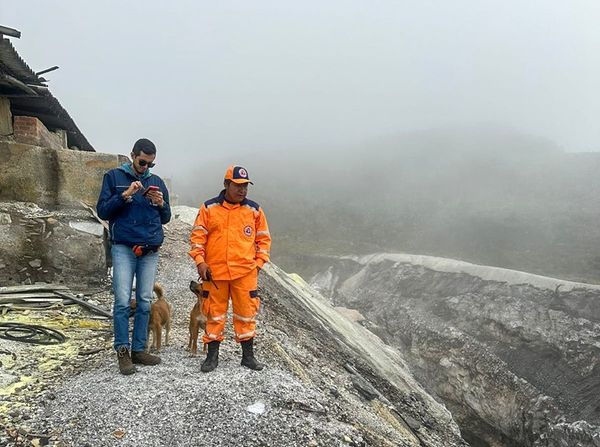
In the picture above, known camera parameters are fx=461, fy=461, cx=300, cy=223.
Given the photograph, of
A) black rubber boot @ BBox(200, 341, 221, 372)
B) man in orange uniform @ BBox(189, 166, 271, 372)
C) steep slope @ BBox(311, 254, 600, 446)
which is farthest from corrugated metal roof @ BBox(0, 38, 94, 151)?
steep slope @ BBox(311, 254, 600, 446)

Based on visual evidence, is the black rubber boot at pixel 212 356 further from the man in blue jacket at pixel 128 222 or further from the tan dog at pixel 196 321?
the man in blue jacket at pixel 128 222

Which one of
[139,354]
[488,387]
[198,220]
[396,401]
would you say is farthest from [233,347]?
[488,387]

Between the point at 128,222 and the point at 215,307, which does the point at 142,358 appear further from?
the point at 128,222

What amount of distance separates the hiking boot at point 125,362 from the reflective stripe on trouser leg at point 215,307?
0.73 meters

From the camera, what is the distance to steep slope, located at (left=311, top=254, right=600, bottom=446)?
552 inches

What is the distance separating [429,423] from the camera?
795cm

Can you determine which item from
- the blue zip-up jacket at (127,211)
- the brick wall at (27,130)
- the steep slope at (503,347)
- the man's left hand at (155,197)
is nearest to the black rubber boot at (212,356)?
the blue zip-up jacket at (127,211)

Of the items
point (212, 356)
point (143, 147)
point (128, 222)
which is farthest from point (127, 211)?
point (212, 356)

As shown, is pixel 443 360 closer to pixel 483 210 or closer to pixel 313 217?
pixel 483 210

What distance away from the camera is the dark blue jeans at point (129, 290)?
426 cm

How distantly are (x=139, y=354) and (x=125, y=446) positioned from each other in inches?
51.4

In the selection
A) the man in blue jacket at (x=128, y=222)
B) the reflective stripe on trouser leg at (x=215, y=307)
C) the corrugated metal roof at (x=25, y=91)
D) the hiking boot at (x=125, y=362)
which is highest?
the corrugated metal roof at (x=25, y=91)

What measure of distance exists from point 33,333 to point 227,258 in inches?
102

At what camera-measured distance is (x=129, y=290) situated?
4.32 meters
